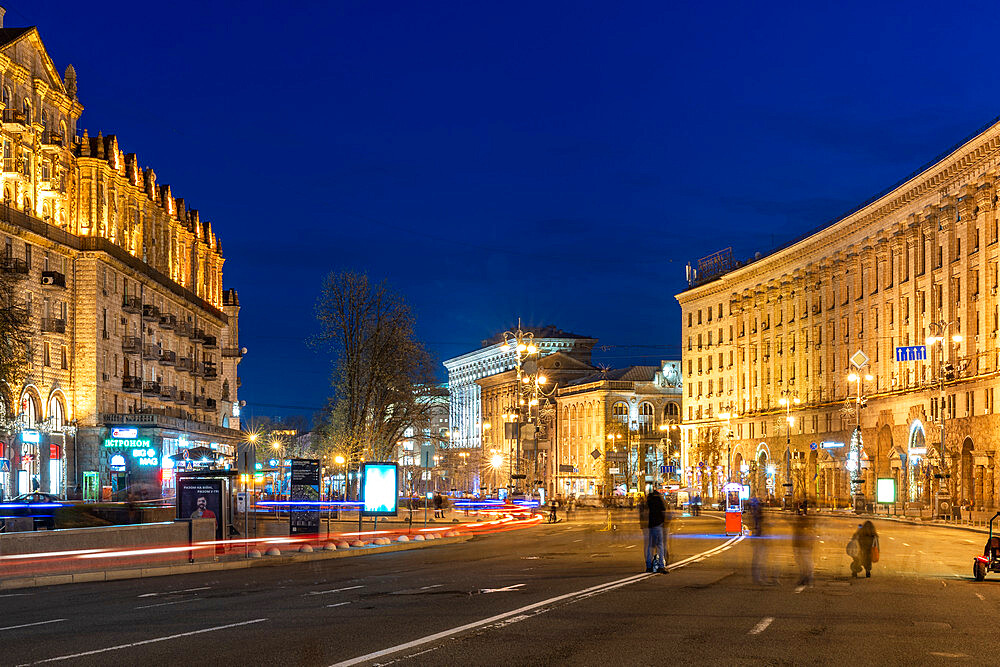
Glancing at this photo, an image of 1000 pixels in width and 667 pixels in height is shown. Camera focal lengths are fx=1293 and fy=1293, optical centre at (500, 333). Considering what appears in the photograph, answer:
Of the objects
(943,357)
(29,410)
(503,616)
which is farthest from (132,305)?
(503,616)

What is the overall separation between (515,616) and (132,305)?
227 feet

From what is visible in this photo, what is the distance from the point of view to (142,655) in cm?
1431

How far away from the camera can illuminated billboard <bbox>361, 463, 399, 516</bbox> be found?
4850 cm

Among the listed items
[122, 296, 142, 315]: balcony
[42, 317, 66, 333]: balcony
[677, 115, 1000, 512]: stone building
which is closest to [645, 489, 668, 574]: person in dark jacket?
[677, 115, 1000, 512]: stone building

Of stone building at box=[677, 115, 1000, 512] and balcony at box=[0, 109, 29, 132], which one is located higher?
balcony at box=[0, 109, 29, 132]

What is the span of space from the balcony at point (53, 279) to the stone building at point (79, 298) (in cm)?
9

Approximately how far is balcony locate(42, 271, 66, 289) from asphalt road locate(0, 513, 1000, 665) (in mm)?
43406

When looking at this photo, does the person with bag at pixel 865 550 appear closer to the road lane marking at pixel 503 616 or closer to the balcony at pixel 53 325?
the road lane marking at pixel 503 616

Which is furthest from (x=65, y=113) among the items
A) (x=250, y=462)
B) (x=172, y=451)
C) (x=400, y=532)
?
(x=250, y=462)

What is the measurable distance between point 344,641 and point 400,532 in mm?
33656

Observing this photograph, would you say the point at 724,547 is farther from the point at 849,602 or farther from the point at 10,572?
the point at 10,572

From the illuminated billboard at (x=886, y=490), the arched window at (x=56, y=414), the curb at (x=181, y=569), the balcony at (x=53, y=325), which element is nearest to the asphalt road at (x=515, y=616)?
the curb at (x=181, y=569)

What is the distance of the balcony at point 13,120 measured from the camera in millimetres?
68062

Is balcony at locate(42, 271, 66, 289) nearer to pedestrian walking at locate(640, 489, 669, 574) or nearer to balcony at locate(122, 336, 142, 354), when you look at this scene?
balcony at locate(122, 336, 142, 354)
